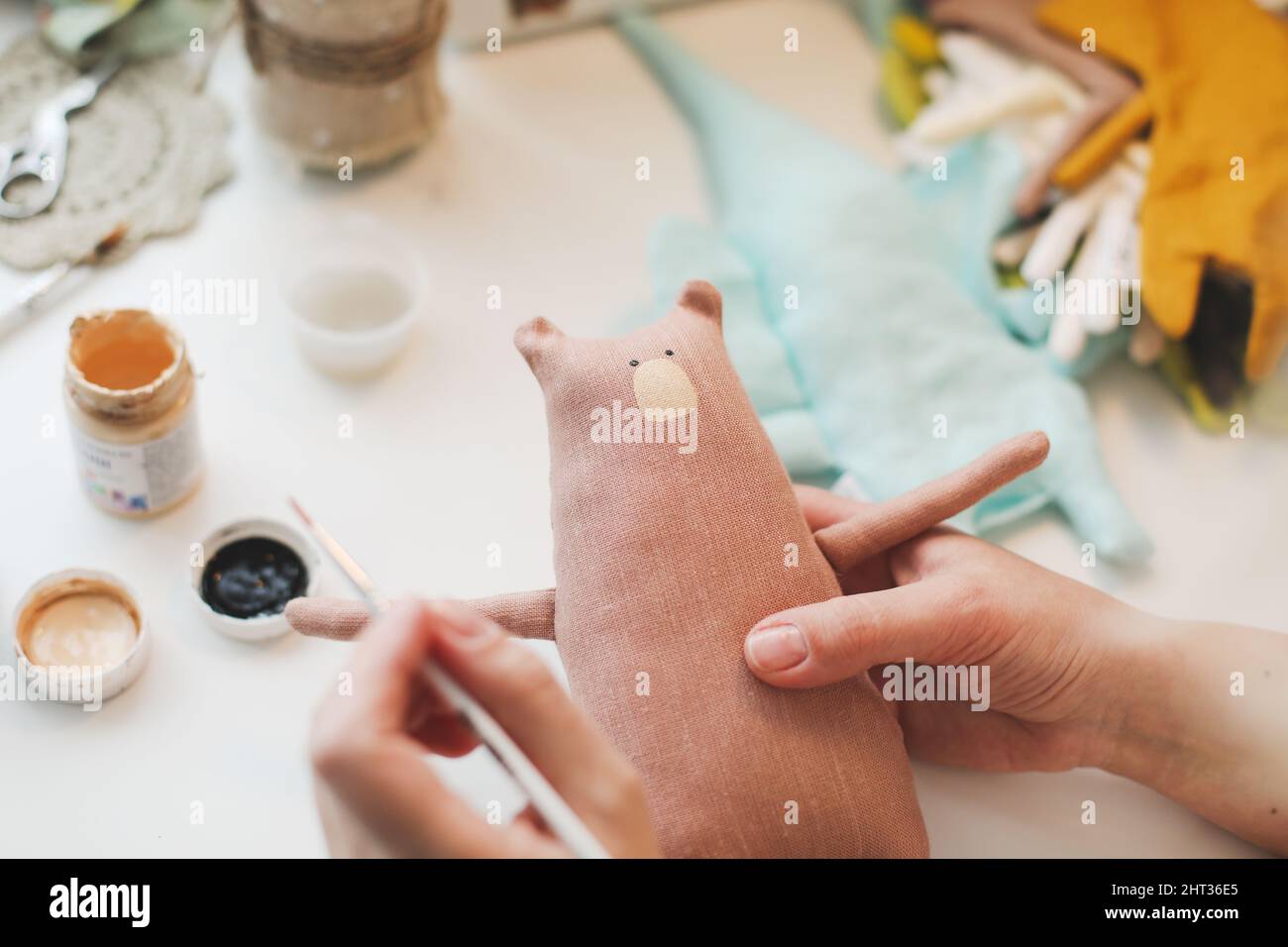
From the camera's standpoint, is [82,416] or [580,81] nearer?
[82,416]

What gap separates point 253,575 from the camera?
2.69ft

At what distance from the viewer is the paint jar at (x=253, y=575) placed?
31.4 inches

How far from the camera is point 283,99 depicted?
100 cm

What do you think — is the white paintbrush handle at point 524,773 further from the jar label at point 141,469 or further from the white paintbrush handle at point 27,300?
the white paintbrush handle at point 27,300

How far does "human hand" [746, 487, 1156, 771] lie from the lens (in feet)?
2.06

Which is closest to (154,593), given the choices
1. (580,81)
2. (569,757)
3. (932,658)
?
(569,757)

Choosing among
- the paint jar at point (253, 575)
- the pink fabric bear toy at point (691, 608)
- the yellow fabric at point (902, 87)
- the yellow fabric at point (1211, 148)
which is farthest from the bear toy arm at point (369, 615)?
the yellow fabric at point (902, 87)

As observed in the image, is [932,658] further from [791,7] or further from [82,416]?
[791,7]

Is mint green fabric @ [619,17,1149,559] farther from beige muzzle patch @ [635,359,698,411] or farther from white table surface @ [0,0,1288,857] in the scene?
beige muzzle patch @ [635,359,698,411]

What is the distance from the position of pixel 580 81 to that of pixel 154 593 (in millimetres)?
694

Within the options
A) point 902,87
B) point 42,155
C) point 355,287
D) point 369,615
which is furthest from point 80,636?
point 902,87

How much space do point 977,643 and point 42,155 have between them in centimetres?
91

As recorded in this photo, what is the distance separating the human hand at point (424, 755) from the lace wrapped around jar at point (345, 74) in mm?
634

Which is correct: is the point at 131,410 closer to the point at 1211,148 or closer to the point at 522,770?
the point at 522,770
